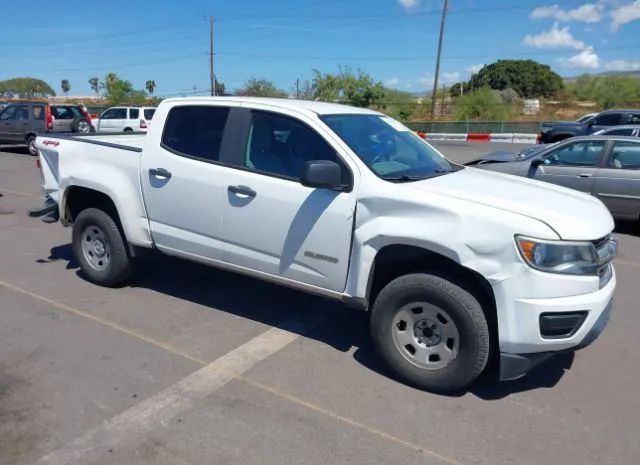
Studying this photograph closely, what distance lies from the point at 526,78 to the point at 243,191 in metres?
83.6

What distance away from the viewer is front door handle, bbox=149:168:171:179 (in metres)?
4.68

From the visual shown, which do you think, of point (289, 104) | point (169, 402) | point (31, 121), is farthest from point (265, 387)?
point (31, 121)

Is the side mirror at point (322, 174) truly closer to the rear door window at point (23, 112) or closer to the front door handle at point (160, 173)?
the front door handle at point (160, 173)

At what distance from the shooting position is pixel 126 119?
22.0m

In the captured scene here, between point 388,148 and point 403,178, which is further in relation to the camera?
point 388,148

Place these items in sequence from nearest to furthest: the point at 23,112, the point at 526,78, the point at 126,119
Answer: the point at 23,112, the point at 126,119, the point at 526,78

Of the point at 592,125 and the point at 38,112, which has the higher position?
the point at 592,125

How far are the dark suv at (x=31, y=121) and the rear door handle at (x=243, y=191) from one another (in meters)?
15.7

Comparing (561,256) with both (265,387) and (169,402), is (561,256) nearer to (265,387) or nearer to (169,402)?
(265,387)

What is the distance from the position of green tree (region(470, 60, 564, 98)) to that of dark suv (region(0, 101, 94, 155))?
230 feet

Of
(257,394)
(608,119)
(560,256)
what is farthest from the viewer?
(608,119)

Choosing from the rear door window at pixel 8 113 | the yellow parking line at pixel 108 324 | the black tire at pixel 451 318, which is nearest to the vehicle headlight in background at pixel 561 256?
the black tire at pixel 451 318

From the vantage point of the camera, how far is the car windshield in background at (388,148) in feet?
13.1

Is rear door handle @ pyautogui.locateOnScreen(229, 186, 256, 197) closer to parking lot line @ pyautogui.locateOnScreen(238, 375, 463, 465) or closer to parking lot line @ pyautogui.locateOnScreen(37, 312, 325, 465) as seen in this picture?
parking lot line @ pyautogui.locateOnScreen(37, 312, 325, 465)
